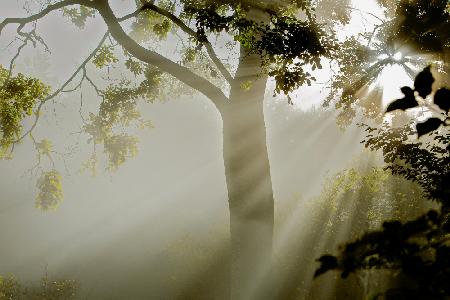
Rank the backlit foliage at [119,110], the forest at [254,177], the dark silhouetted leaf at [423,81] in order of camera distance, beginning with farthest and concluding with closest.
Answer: the backlit foliage at [119,110] < the forest at [254,177] < the dark silhouetted leaf at [423,81]

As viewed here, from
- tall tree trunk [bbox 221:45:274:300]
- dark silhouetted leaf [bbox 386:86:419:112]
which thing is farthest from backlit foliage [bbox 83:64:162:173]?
dark silhouetted leaf [bbox 386:86:419:112]

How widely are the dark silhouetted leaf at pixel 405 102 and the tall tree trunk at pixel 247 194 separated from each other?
486 cm

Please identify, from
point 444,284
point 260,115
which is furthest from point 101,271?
point 444,284

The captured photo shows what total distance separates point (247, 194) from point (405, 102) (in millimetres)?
5175

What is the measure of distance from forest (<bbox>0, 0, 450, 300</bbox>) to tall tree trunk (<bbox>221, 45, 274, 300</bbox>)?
2cm

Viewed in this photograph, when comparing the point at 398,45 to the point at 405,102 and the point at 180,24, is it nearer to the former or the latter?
the point at 180,24

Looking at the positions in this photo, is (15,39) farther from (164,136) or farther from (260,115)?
(164,136)

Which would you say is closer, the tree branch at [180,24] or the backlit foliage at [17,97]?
the tree branch at [180,24]

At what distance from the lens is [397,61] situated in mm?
6941

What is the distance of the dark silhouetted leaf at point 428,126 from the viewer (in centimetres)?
138

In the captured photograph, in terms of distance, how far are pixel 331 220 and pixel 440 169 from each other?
9.09 m

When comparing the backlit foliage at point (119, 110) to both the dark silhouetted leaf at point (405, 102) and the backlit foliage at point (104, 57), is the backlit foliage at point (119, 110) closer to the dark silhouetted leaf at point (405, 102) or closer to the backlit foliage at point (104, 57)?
the backlit foliage at point (104, 57)

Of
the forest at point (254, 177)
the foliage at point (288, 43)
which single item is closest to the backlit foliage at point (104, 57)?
the forest at point (254, 177)

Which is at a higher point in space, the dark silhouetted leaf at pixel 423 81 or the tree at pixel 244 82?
the tree at pixel 244 82
